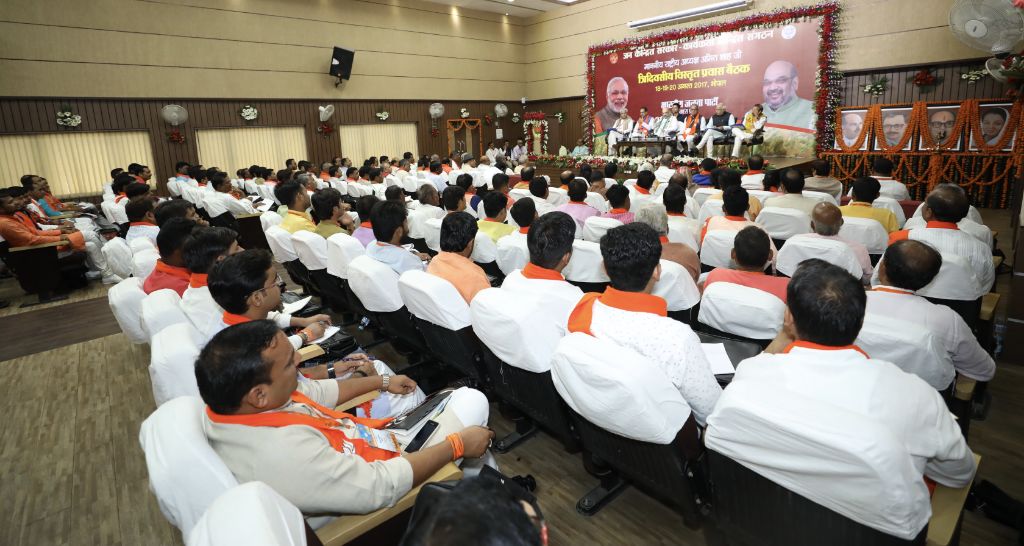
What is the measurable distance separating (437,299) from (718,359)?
127 cm

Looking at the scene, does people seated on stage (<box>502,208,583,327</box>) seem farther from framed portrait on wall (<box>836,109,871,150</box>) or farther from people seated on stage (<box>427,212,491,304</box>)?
framed portrait on wall (<box>836,109,871,150</box>)

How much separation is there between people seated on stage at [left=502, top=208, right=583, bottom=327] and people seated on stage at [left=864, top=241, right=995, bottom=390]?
3.84 ft

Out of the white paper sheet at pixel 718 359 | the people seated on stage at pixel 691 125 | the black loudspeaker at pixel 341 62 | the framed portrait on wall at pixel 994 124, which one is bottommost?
the white paper sheet at pixel 718 359

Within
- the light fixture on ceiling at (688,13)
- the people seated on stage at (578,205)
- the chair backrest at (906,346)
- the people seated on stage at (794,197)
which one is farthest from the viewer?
the light fixture on ceiling at (688,13)

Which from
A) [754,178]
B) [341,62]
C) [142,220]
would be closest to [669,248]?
[754,178]

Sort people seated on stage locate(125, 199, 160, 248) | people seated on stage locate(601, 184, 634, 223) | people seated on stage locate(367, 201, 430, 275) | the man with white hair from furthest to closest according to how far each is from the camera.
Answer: the man with white hair, people seated on stage locate(125, 199, 160, 248), people seated on stage locate(601, 184, 634, 223), people seated on stage locate(367, 201, 430, 275)

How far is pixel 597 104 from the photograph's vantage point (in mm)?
14562

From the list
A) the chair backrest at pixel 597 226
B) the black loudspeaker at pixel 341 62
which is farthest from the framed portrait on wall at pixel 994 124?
the black loudspeaker at pixel 341 62

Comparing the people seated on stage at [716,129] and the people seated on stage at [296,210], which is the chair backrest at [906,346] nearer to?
the people seated on stage at [296,210]

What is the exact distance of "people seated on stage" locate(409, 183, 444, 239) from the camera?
528cm

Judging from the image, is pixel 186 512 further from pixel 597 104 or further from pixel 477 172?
pixel 597 104

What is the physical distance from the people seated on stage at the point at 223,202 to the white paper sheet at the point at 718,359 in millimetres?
6670

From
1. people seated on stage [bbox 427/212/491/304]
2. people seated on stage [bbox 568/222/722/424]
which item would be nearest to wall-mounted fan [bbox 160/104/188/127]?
people seated on stage [bbox 427/212/491/304]

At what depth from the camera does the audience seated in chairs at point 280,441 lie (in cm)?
128
